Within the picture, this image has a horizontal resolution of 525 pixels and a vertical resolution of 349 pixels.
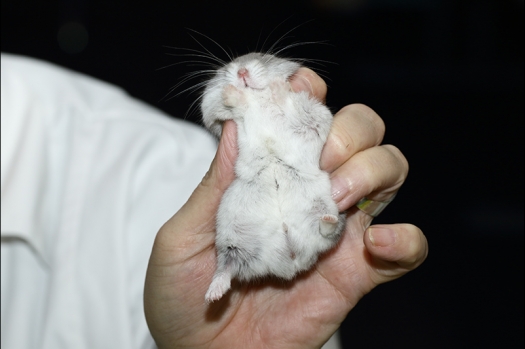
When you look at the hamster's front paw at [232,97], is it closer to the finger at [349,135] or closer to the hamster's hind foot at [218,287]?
the finger at [349,135]

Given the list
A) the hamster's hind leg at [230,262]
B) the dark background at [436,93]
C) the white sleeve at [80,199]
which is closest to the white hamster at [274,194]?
the hamster's hind leg at [230,262]

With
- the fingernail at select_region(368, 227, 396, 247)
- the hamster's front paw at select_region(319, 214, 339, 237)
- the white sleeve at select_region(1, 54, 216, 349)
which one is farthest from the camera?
the white sleeve at select_region(1, 54, 216, 349)

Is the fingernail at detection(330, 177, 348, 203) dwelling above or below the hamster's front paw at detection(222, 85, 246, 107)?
below

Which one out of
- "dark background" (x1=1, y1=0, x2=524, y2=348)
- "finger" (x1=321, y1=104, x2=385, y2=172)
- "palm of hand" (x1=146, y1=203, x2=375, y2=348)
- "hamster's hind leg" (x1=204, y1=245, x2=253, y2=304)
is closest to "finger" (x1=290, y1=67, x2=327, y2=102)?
"finger" (x1=321, y1=104, x2=385, y2=172)

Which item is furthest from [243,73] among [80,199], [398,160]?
[80,199]

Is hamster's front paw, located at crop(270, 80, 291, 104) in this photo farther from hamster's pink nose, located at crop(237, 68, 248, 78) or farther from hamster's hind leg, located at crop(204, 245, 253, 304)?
hamster's hind leg, located at crop(204, 245, 253, 304)

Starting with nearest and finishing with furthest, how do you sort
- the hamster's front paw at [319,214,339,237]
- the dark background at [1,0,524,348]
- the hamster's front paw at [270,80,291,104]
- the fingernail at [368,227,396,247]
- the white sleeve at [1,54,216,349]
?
the hamster's front paw at [319,214,339,237] → the fingernail at [368,227,396,247] → the hamster's front paw at [270,80,291,104] → the white sleeve at [1,54,216,349] → the dark background at [1,0,524,348]

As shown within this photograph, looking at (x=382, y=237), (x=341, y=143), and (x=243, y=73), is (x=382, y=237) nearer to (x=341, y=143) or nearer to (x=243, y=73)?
(x=341, y=143)
